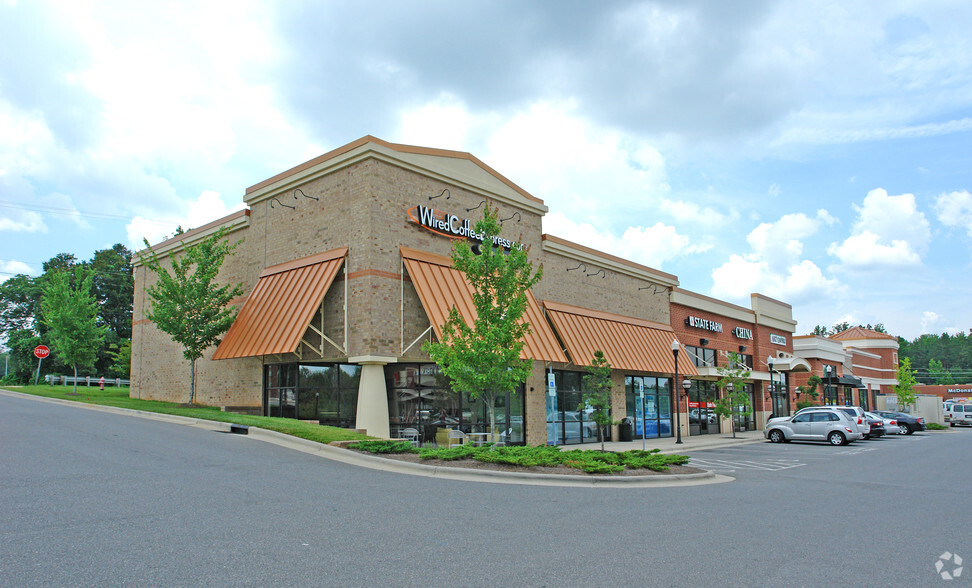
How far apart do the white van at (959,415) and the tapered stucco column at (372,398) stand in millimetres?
54310

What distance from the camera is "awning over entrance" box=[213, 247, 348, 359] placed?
20547 millimetres

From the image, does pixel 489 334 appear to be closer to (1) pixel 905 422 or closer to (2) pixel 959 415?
(1) pixel 905 422

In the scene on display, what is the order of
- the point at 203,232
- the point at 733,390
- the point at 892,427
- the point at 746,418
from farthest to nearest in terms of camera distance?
the point at 746,418, the point at 892,427, the point at 733,390, the point at 203,232

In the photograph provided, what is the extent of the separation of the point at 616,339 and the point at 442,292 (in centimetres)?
1092

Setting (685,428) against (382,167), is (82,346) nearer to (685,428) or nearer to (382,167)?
(382,167)

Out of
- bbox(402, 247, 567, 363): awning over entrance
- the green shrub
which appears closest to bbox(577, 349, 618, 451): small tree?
bbox(402, 247, 567, 363): awning over entrance

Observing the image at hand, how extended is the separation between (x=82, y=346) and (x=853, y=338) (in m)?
Answer: 72.2

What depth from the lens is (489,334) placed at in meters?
17.1

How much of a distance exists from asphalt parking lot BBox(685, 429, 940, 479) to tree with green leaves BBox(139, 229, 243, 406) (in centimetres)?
1762

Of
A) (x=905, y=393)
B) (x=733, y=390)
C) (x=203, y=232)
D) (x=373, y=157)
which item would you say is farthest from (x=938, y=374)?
(x=203, y=232)

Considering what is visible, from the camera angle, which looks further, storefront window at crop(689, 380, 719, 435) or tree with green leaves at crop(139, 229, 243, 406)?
storefront window at crop(689, 380, 719, 435)

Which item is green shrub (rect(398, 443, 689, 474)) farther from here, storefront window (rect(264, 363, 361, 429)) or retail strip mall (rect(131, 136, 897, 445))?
storefront window (rect(264, 363, 361, 429))

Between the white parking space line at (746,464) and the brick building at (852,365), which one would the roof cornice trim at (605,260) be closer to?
the white parking space line at (746,464)

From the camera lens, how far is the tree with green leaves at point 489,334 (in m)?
17.3
